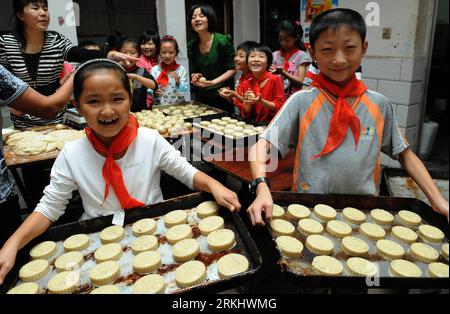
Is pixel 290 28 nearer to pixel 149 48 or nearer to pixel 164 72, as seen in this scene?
pixel 164 72

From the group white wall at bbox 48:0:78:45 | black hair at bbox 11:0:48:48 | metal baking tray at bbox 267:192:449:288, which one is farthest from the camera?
white wall at bbox 48:0:78:45

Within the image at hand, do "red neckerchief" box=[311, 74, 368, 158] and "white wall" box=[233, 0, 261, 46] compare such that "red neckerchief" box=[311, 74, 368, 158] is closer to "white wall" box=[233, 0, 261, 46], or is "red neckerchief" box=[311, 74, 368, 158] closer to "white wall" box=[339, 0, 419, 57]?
"white wall" box=[339, 0, 419, 57]

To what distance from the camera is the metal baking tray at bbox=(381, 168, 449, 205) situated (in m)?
1.96

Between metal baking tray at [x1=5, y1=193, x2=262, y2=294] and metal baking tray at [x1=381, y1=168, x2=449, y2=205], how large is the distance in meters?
1.03

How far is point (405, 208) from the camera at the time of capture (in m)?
1.54

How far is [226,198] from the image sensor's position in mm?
1493

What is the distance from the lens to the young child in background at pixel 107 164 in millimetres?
1412

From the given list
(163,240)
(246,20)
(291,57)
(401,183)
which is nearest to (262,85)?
(291,57)

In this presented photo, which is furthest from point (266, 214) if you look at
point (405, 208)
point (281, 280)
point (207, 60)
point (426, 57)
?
point (426, 57)

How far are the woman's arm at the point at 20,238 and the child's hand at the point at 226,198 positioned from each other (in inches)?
30.3

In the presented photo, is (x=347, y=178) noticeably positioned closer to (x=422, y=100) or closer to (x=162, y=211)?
(x=162, y=211)

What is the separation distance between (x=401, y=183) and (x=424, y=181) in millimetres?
895

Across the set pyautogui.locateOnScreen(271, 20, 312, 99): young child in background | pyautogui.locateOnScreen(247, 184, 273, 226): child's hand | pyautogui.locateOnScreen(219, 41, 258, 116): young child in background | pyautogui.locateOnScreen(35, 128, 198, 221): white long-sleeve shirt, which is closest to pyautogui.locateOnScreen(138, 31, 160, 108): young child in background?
pyautogui.locateOnScreen(219, 41, 258, 116): young child in background

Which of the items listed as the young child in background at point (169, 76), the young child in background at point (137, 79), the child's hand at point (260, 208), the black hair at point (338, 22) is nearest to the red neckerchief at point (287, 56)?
the young child in background at point (169, 76)
